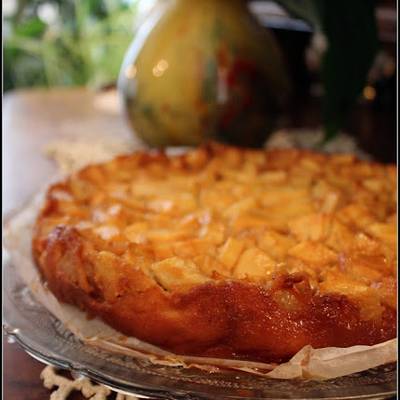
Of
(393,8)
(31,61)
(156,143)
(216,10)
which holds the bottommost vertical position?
(31,61)

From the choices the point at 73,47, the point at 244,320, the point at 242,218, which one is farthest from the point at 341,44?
the point at 73,47

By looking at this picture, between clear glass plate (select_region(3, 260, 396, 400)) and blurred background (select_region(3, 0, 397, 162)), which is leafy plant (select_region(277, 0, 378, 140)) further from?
clear glass plate (select_region(3, 260, 396, 400))

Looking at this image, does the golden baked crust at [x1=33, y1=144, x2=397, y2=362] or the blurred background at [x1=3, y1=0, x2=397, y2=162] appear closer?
the golden baked crust at [x1=33, y1=144, x2=397, y2=362]

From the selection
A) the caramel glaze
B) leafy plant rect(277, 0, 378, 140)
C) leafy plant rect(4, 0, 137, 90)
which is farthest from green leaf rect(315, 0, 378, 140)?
leafy plant rect(4, 0, 137, 90)

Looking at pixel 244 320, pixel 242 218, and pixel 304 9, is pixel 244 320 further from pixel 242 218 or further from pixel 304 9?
pixel 304 9

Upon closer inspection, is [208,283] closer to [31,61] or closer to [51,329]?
[51,329]

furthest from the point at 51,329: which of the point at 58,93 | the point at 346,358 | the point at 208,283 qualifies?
the point at 58,93
